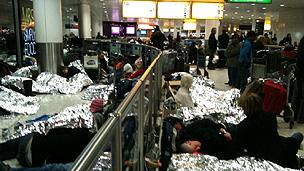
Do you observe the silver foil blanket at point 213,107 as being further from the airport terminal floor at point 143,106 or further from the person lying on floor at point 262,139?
the person lying on floor at point 262,139

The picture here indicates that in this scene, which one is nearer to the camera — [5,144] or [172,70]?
[5,144]

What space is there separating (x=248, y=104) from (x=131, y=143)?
5.70 ft

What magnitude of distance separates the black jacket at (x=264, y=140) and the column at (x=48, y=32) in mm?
6344

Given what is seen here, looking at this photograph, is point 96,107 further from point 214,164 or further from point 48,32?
point 48,32

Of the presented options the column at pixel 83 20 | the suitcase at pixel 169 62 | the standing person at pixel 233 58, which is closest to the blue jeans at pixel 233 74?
the standing person at pixel 233 58

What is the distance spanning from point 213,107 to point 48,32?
17.0 feet

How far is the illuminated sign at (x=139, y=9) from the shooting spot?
11.1m

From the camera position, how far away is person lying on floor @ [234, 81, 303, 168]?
3020mm

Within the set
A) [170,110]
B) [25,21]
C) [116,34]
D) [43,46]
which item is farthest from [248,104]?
[116,34]

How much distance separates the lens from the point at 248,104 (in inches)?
125

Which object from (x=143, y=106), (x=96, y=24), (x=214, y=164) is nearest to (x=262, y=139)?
(x=214, y=164)

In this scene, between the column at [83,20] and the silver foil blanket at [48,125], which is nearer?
the silver foil blanket at [48,125]

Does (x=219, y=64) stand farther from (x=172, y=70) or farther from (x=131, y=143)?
(x=131, y=143)

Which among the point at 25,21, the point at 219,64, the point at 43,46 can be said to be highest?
the point at 25,21
